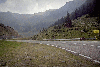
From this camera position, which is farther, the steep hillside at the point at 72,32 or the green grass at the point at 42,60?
the steep hillside at the point at 72,32

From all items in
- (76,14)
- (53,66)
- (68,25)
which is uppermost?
(76,14)

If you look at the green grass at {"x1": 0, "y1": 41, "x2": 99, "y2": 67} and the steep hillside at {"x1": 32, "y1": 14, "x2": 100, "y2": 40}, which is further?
the steep hillside at {"x1": 32, "y1": 14, "x2": 100, "y2": 40}

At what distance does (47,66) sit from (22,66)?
1.69 m

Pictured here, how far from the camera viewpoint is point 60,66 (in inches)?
171

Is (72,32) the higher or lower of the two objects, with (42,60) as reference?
higher

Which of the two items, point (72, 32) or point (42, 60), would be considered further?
point (72, 32)

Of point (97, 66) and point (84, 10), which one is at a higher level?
point (84, 10)

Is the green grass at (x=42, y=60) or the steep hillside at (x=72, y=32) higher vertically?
the steep hillside at (x=72, y=32)

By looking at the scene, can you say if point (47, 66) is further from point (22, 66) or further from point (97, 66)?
point (97, 66)

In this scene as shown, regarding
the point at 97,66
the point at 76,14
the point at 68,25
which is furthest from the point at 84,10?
the point at 97,66

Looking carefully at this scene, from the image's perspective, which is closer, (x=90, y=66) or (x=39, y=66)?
(x=39, y=66)

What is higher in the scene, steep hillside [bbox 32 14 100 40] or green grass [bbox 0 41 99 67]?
steep hillside [bbox 32 14 100 40]

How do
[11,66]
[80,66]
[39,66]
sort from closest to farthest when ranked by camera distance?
[11,66] < [39,66] < [80,66]

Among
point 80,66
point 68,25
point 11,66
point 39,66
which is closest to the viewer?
point 11,66
